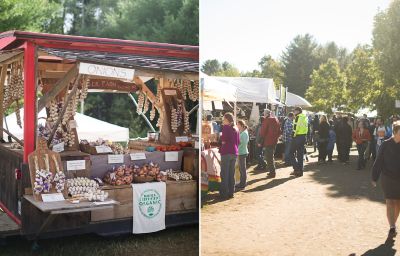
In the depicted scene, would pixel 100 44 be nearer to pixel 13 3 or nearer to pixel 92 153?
pixel 92 153

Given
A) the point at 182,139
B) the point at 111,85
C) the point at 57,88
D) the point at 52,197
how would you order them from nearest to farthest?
the point at 52,197 → the point at 57,88 → the point at 182,139 → the point at 111,85

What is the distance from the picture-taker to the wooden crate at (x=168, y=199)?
5.30 m

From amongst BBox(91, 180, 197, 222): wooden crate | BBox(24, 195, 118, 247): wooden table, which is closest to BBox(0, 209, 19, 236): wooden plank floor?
BBox(24, 195, 118, 247): wooden table

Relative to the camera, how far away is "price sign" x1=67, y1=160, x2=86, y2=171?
514 cm

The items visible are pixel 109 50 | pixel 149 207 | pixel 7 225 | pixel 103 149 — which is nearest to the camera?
pixel 109 50

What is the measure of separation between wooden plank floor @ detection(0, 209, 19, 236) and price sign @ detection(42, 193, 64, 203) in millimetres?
993

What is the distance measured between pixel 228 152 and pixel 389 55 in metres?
1.13

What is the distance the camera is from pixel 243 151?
306 cm

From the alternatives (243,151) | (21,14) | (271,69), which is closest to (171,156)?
(243,151)

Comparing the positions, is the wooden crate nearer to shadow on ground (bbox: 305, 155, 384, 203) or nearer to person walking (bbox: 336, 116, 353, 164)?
shadow on ground (bbox: 305, 155, 384, 203)

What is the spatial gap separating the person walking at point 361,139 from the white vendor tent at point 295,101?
0.33 meters

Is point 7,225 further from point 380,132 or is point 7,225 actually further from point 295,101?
point 380,132

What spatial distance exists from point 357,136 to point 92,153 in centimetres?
357

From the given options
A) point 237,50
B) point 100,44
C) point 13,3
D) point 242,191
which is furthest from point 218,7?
point 13,3
